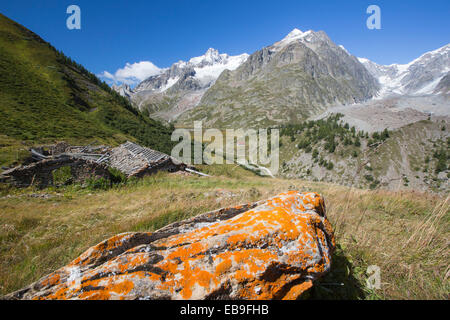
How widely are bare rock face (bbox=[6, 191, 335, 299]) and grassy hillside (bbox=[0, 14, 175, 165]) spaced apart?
15340 millimetres

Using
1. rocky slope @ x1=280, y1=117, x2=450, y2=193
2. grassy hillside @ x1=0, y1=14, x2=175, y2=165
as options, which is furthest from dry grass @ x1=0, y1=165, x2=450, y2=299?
rocky slope @ x1=280, y1=117, x2=450, y2=193

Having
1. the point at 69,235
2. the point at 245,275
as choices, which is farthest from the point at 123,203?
the point at 245,275

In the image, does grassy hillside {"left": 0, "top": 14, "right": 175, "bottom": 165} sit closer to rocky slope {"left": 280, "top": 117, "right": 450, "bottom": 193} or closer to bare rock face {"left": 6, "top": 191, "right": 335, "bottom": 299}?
bare rock face {"left": 6, "top": 191, "right": 335, "bottom": 299}

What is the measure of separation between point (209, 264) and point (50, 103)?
4812 centimetres

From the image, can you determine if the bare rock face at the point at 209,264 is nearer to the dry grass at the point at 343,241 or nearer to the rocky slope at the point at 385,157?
the dry grass at the point at 343,241

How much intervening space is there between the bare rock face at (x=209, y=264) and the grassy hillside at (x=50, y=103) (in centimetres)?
1534

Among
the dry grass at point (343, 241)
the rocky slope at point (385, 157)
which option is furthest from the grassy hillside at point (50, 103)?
the rocky slope at point (385, 157)

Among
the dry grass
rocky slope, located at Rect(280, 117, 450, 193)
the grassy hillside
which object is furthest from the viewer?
rocky slope, located at Rect(280, 117, 450, 193)

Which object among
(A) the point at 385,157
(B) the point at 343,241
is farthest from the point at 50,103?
(A) the point at 385,157

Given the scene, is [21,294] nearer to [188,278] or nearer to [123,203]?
[188,278]

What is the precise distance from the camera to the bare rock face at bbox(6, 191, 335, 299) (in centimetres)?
196

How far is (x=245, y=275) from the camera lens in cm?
211

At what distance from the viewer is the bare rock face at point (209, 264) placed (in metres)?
1.96

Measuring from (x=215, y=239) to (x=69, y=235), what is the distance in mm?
4386
